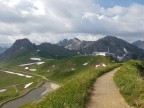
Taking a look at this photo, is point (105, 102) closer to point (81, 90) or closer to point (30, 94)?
point (81, 90)

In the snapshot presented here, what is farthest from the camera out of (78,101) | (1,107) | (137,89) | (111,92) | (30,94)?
(30,94)

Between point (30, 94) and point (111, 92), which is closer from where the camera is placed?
point (111, 92)

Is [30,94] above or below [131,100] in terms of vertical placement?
below

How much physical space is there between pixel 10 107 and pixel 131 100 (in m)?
24.5

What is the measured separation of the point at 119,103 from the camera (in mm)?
28906

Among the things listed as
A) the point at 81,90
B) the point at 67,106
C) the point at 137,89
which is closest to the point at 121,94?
the point at 137,89

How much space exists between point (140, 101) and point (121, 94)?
198 inches

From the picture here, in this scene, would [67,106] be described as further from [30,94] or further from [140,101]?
[30,94]

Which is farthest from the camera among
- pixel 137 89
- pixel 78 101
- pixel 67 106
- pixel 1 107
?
pixel 1 107

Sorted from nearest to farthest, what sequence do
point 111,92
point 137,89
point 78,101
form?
point 78,101, point 137,89, point 111,92

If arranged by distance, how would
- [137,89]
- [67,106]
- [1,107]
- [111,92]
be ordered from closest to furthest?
[67,106] < [137,89] < [111,92] < [1,107]

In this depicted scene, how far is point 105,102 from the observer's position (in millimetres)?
29219

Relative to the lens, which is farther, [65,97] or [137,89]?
[137,89]

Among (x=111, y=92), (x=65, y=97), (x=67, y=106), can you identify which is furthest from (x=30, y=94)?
(x=67, y=106)
